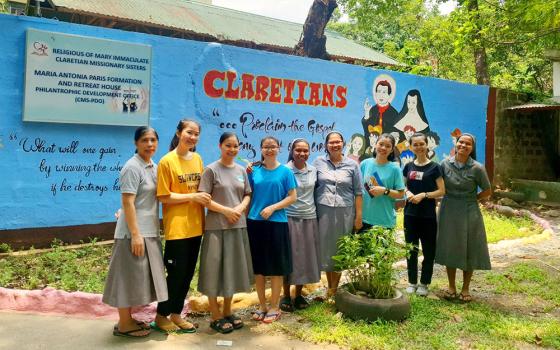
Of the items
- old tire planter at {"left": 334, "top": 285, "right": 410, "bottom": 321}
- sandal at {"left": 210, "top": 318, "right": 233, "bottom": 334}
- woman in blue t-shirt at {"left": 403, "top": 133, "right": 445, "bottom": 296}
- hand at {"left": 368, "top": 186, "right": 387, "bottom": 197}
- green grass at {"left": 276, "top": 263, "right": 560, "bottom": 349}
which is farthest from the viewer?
woman in blue t-shirt at {"left": 403, "top": 133, "right": 445, "bottom": 296}

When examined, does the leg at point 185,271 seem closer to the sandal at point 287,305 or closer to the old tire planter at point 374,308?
the sandal at point 287,305

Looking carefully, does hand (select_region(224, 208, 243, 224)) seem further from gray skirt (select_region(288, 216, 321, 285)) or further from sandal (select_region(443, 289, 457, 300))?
sandal (select_region(443, 289, 457, 300))

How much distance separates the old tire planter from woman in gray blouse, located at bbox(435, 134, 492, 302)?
0.90 meters

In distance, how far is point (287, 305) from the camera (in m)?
4.30

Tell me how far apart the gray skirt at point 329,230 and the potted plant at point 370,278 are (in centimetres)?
8

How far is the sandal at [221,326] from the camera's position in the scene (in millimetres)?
3727

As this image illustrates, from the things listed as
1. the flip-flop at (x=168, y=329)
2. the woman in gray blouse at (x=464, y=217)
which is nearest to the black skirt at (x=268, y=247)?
the flip-flop at (x=168, y=329)

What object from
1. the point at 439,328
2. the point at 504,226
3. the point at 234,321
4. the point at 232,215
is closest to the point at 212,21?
the point at 504,226

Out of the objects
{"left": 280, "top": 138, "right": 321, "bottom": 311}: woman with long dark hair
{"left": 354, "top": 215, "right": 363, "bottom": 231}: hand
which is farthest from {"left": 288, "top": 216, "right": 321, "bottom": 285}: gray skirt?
{"left": 354, "top": 215, "right": 363, "bottom": 231}: hand

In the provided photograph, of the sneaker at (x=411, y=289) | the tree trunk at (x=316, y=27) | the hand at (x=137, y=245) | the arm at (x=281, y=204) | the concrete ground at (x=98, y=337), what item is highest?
the tree trunk at (x=316, y=27)

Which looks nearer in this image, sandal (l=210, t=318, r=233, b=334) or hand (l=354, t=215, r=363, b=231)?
sandal (l=210, t=318, r=233, b=334)

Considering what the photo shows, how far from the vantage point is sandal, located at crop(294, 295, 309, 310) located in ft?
14.2

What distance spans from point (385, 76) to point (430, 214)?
470 centimetres

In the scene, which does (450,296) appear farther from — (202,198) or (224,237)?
(202,198)
